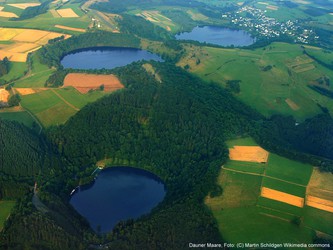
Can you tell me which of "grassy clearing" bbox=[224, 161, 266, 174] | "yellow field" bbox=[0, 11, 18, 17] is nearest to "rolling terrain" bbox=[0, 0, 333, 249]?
"grassy clearing" bbox=[224, 161, 266, 174]

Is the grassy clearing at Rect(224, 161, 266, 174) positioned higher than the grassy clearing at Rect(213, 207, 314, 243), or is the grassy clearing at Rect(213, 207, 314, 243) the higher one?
the grassy clearing at Rect(224, 161, 266, 174)

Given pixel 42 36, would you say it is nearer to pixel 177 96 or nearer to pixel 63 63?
pixel 63 63

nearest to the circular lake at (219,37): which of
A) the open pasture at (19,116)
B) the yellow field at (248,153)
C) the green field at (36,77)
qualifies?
the green field at (36,77)

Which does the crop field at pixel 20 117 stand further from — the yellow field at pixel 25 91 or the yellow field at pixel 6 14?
the yellow field at pixel 6 14

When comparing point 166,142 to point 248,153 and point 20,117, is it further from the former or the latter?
point 20,117

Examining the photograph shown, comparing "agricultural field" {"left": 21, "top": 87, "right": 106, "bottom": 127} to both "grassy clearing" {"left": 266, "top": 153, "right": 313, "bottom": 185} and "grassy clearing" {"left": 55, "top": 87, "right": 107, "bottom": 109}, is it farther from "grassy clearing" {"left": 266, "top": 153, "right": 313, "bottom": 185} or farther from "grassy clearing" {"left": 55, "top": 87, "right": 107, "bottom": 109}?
"grassy clearing" {"left": 266, "top": 153, "right": 313, "bottom": 185}
